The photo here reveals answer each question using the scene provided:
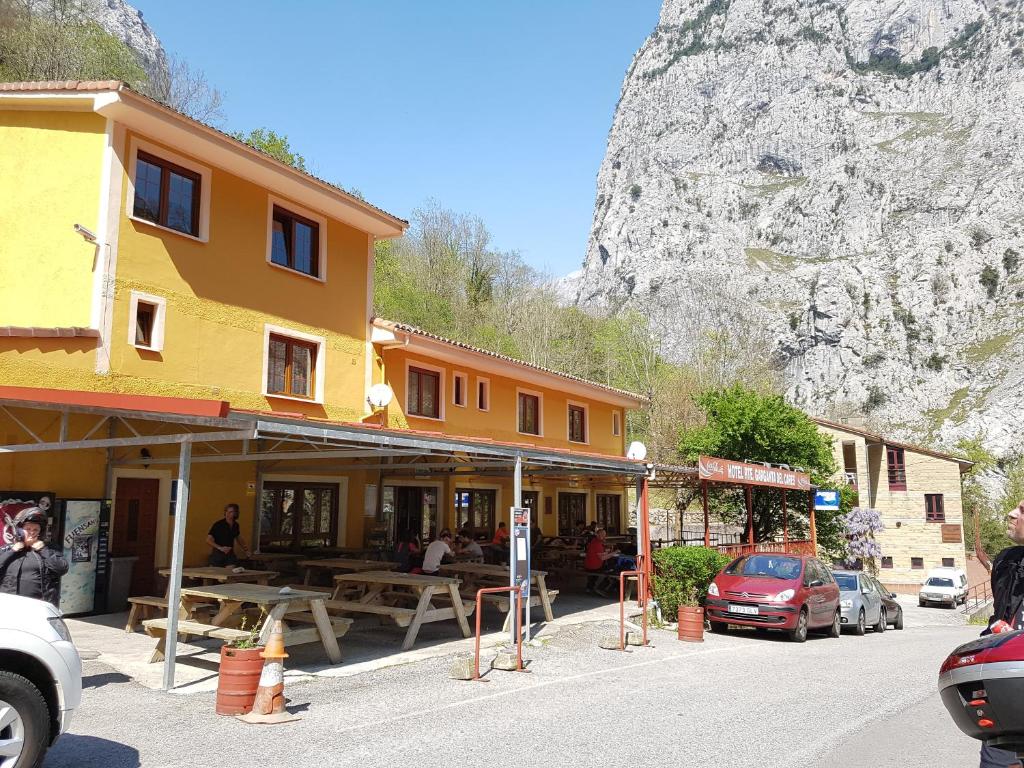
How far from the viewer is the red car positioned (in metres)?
13.4

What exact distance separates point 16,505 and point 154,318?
11.1 ft

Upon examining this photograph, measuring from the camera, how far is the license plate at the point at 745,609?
13.5 metres

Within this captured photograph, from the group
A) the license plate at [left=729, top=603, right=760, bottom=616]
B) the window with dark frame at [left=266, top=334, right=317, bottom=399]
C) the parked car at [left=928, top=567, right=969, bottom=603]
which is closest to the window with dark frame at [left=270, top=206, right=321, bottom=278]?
the window with dark frame at [left=266, top=334, right=317, bottom=399]

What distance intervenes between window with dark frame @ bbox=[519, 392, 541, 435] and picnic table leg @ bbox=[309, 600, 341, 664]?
1294 centimetres

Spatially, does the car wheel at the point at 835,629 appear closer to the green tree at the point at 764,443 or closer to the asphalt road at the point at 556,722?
the asphalt road at the point at 556,722

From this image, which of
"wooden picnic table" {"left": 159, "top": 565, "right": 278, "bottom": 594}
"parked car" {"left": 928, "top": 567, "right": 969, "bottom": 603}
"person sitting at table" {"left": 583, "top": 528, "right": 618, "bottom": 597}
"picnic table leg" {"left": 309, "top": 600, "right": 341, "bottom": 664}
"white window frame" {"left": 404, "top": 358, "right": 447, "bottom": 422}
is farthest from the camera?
"parked car" {"left": 928, "top": 567, "right": 969, "bottom": 603}

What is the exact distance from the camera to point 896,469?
45.5 meters

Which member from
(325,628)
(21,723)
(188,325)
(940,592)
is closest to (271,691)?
(325,628)

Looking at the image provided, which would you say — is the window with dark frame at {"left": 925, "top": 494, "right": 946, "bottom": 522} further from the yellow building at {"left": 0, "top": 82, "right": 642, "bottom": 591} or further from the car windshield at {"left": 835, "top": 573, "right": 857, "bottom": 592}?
the yellow building at {"left": 0, "top": 82, "right": 642, "bottom": 591}

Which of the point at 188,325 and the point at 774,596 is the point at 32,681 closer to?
the point at 188,325

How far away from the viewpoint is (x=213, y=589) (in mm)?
9172

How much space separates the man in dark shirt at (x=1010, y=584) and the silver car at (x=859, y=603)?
511 inches

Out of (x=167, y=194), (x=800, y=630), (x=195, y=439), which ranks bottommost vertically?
(x=800, y=630)

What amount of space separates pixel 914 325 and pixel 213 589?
96700 mm
